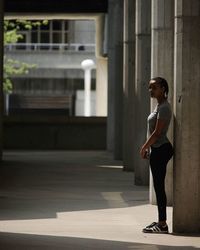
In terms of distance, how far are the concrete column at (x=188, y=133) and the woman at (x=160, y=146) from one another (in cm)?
18

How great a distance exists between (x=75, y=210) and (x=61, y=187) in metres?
4.83

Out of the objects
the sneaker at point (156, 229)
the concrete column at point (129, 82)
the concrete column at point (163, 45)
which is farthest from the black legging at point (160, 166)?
the concrete column at point (129, 82)

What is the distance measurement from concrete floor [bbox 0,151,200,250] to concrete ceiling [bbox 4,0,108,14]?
13330mm

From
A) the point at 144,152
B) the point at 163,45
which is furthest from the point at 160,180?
the point at 163,45

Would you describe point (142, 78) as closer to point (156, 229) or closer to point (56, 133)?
point (156, 229)

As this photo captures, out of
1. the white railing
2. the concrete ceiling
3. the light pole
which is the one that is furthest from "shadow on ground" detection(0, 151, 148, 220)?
the white railing

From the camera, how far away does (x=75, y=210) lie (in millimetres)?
16375

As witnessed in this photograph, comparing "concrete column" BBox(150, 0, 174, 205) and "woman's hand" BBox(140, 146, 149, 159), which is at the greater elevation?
"concrete column" BBox(150, 0, 174, 205)

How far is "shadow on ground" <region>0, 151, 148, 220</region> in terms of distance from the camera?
55.4 ft

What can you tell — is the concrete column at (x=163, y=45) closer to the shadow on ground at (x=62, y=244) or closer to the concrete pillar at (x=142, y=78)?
the concrete pillar at (x=142, y=78)

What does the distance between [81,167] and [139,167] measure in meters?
7.20

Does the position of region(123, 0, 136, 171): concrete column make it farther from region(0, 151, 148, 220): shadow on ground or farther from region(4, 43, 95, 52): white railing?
region(4, 43, 95, 52): white railing

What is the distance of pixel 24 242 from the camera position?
12172 millimetres

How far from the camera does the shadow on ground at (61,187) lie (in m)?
16.9
